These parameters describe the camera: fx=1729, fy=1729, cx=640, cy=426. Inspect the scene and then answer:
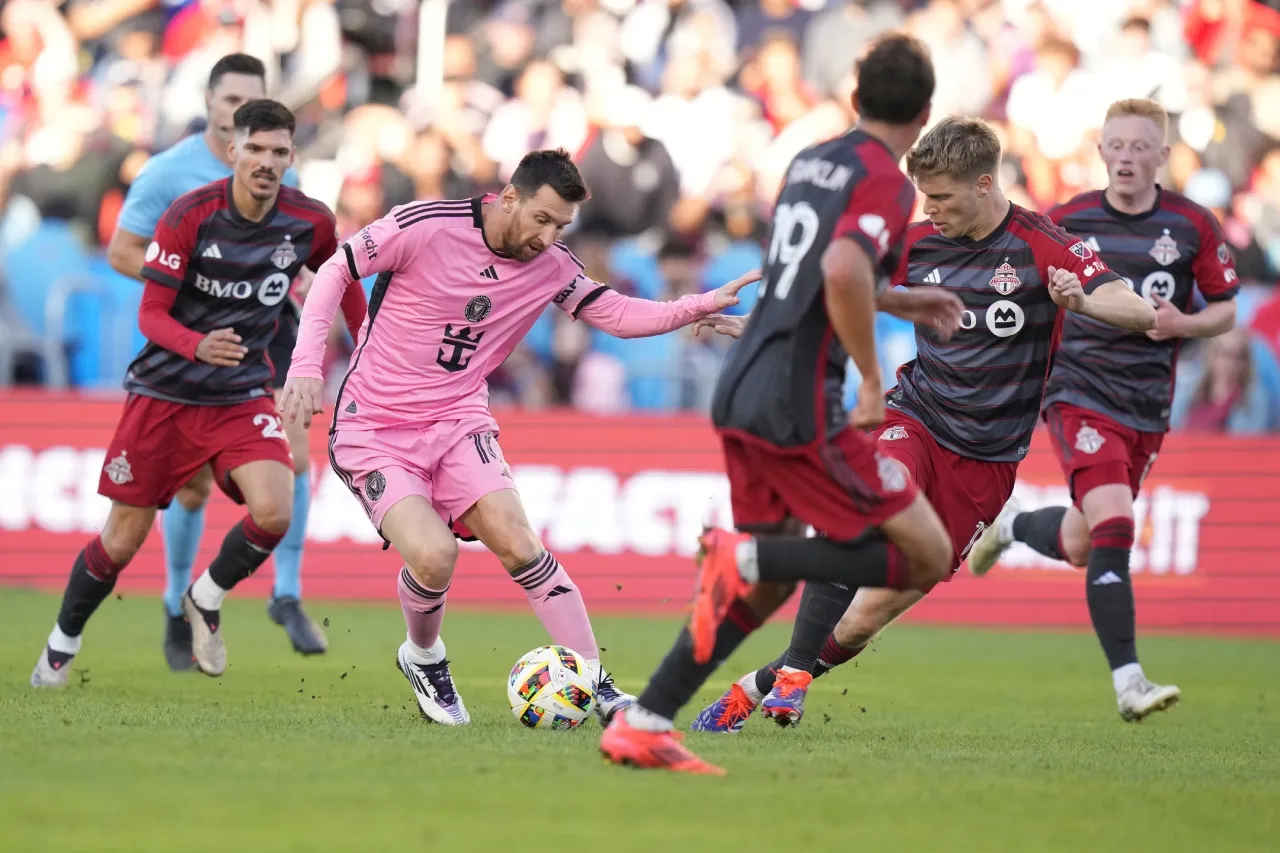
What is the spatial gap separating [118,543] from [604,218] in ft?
26.3

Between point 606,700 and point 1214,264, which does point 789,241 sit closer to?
point 606,700

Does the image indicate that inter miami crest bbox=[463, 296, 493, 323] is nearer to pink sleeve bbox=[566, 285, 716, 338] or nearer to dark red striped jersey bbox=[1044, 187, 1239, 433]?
pink sleeve bbox=[566, 285, 716, 338]

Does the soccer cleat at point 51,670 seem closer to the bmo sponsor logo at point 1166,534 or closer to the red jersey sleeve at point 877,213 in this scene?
the red jersey sleeve at point 877,213

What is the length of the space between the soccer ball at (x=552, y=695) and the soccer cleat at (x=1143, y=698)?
7.39 feet

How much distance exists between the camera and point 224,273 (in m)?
7.91

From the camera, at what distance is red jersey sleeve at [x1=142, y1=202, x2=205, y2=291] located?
7762 millimetres

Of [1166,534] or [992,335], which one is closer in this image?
[992,335]

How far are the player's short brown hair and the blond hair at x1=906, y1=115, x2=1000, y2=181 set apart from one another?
1479 millimetres

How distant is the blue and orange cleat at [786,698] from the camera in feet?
23.0

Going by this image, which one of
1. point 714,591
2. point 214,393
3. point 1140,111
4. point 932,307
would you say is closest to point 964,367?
point 932,307

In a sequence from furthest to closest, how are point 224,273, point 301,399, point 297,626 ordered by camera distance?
point 297,626, point 224,273, point 301,399

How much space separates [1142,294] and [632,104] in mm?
8366

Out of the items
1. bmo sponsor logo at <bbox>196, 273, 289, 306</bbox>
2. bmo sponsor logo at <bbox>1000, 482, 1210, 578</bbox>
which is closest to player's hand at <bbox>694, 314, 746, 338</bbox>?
bmo sponsor logo at <bbox>196, 273, 289, 306</bbox>

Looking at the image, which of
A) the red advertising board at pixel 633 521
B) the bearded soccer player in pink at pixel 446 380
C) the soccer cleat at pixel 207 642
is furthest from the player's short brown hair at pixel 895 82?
the red advertising board at pixel 633 521
